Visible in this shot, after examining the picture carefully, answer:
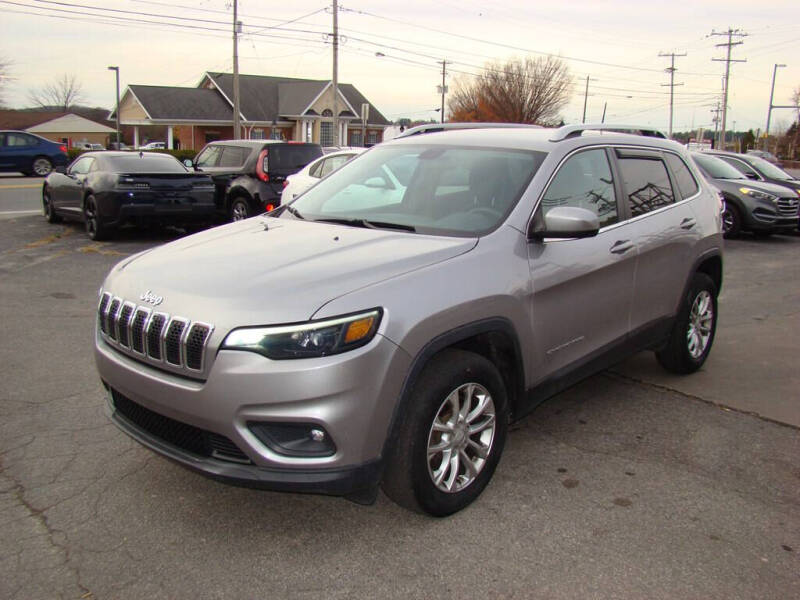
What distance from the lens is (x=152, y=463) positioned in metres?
3.82

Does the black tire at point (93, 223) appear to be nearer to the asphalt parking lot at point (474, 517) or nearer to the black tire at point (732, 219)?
the asphalt parking lot at point (474, 517)

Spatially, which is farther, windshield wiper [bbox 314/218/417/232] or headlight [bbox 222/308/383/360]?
windshield wiper [bbox 314/218/417/232]

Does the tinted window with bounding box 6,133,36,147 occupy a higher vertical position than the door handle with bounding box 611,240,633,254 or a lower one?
higher

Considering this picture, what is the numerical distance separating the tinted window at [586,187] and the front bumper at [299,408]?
149 centimetres

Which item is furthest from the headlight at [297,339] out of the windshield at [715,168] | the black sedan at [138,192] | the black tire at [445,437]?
the windshield at [715,168]

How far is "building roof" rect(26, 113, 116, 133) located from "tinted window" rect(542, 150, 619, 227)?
87757 mm

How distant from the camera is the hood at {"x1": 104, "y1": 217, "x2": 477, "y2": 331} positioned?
9.30 feet

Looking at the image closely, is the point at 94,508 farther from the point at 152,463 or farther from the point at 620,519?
the point at 620,519

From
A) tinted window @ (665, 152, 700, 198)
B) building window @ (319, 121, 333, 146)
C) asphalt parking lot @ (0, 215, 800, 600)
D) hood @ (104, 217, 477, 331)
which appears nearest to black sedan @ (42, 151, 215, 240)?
asphalt parking lot @ (0, 215, 800, 600)

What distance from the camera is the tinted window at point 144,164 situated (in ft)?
38.1

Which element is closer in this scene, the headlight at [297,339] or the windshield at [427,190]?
the headlight at [297,339]

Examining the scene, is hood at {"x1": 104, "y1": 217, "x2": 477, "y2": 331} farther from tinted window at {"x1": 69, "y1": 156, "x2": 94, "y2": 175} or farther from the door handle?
tinted window at {"x1": 69, "y1": 156, "x2": 94, "y2": 175}

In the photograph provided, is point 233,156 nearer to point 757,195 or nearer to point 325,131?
point 757,195

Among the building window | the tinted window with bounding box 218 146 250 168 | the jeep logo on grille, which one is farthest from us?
the building window
